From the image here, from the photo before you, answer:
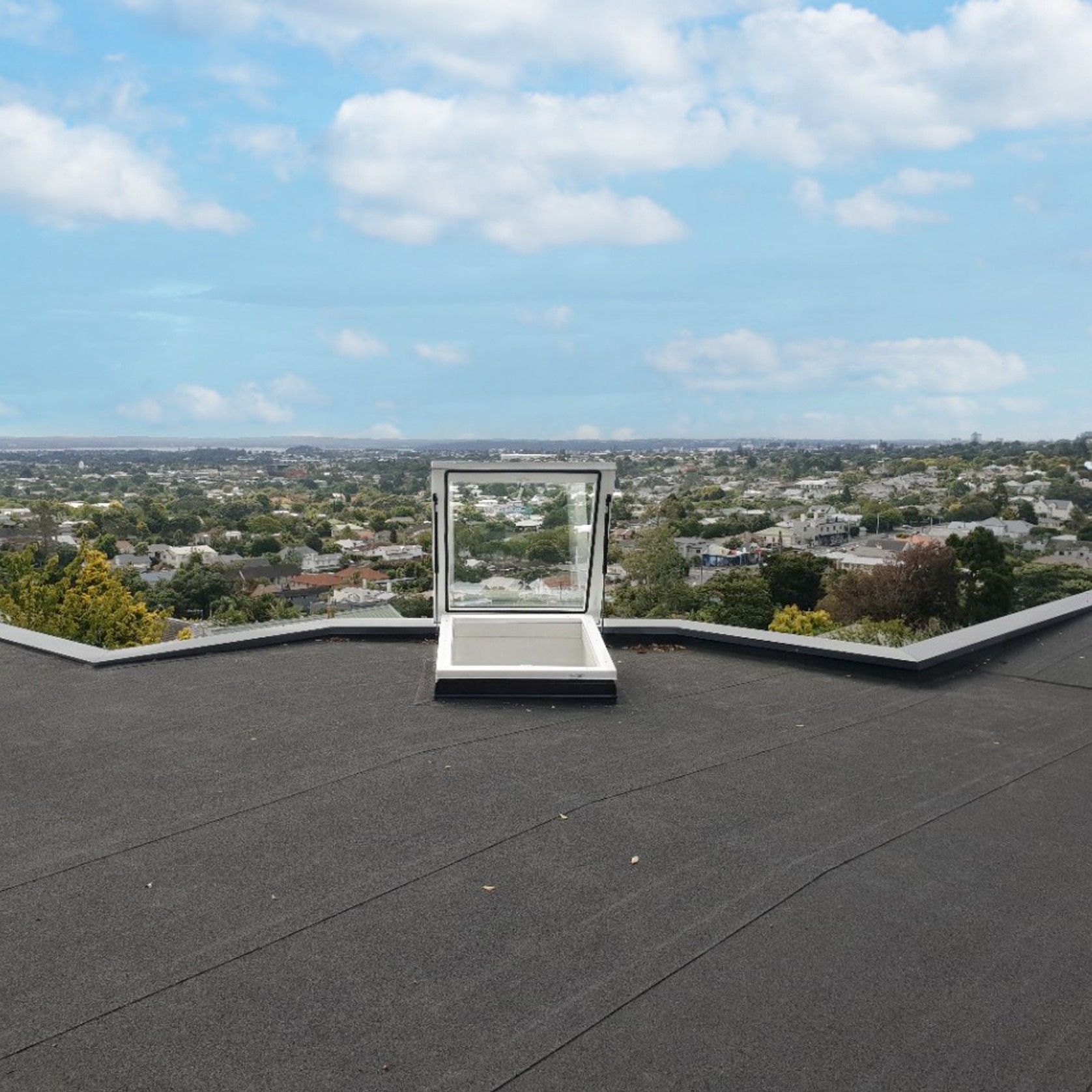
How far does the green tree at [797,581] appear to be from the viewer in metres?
28.3

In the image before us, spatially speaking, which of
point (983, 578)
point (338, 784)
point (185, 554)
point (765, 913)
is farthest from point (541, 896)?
point (185, 554)

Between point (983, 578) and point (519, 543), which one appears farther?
point (983, 578)

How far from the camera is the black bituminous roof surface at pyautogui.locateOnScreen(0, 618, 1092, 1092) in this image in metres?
2.46

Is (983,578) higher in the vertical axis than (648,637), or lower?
lower

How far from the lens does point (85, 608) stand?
19000 millimetres

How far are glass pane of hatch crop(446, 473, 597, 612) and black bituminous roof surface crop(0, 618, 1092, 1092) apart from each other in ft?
5.46

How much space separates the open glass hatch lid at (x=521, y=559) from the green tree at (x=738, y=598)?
57.3ft

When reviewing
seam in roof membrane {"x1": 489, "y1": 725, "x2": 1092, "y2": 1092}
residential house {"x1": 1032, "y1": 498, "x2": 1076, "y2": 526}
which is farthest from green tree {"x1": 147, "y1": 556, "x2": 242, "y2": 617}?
seam in roof membrane {"x1": 489, "y1": 725, "x2": 1092, "y2": 1092}

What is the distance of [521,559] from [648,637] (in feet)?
3.81

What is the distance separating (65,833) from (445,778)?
1.52 meters

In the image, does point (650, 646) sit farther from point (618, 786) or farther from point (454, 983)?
point (454, 983)

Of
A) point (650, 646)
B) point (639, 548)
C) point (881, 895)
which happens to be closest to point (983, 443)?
point (639, 548)

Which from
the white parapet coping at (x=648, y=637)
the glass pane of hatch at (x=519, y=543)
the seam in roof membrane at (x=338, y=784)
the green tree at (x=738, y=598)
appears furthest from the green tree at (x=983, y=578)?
the seam in roof membrane at (x=338, y=784)

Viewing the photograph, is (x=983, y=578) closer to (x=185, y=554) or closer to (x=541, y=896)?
(x=541, y=896)
